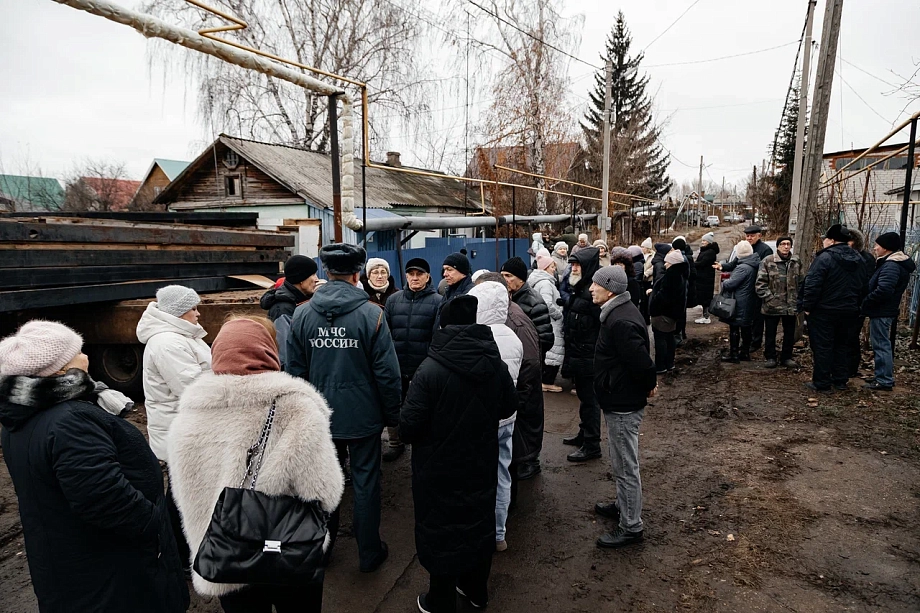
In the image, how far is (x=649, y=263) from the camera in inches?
376

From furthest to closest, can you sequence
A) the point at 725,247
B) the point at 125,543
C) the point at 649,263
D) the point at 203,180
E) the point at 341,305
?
the point at 725,247 → the point at 203,180 → the point at 649,263 → the point at 341,305 → the point at 125,543

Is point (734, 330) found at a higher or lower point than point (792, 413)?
higher

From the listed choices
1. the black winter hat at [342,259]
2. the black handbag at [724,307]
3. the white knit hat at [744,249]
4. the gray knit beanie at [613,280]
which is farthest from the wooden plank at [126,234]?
the white knit hat at [744,249]

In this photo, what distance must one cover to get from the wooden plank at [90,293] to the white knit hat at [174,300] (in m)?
3.15

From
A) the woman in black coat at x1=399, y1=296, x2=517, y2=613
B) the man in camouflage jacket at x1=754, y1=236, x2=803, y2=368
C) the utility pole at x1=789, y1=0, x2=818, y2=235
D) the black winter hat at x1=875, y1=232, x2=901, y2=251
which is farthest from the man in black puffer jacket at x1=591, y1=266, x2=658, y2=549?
the utility pole at x1=789, y1=0, x2=818, y2=235

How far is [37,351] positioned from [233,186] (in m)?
15.4

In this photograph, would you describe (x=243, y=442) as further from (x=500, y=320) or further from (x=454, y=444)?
(x=500, y=320)

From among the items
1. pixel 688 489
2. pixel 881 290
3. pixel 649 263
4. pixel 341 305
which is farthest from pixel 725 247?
pixel 341 305

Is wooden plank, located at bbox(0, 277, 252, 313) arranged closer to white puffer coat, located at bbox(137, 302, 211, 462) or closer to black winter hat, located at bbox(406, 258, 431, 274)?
white puffer coat, located at bbox(137, 302, 211, 462)

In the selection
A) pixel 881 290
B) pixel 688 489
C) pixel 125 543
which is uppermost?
pixel 881 290

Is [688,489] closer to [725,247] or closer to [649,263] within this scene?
[649,263]

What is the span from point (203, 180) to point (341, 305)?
51.1 feet

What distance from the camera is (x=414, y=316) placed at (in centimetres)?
457

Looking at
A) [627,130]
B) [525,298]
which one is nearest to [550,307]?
[525,298]
